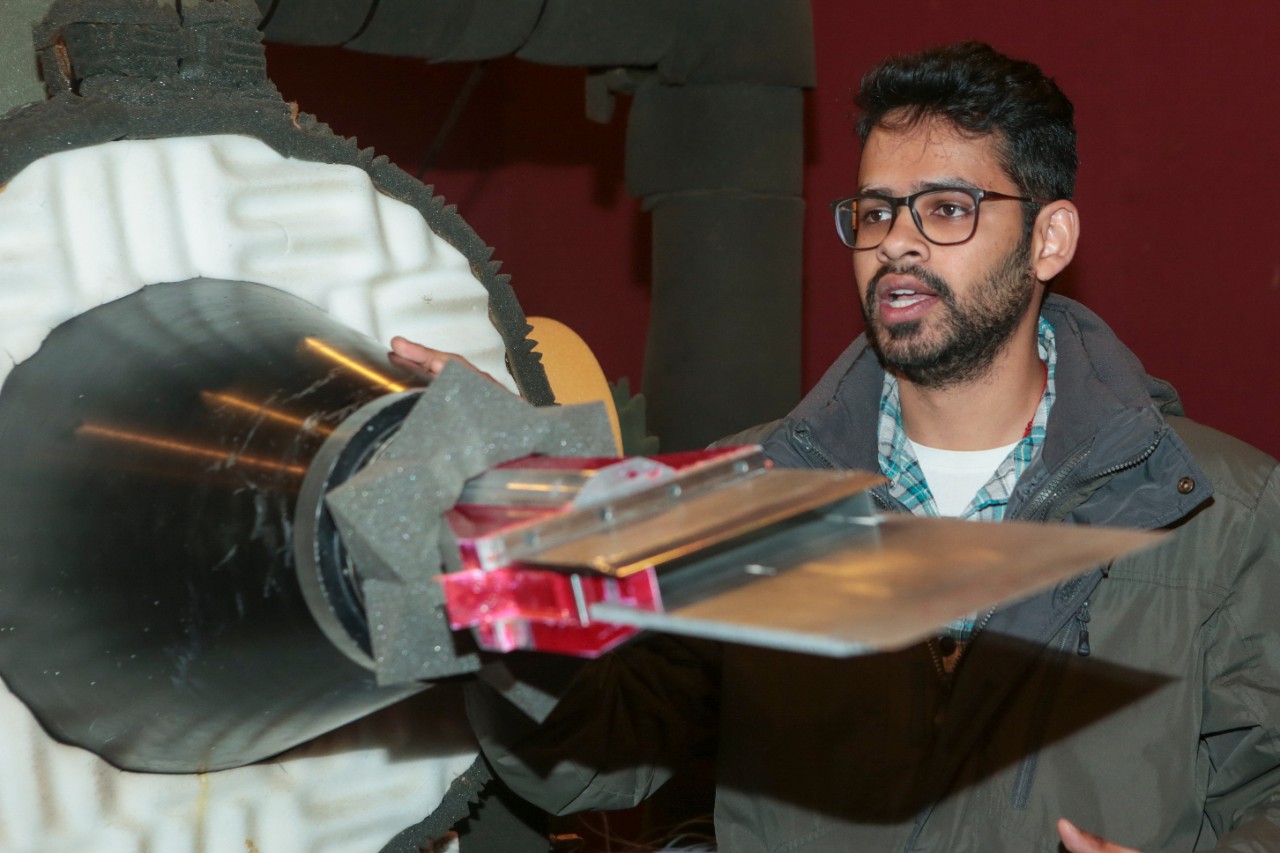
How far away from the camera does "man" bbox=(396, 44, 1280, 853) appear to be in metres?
1.26

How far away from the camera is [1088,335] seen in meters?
1.50

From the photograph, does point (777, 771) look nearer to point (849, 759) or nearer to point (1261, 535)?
point (849, 759)

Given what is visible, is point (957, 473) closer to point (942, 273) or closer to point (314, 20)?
point (942, 273)

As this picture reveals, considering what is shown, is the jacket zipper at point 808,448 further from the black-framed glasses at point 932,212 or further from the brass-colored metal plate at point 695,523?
the brass-colored metal plate at point 695,523

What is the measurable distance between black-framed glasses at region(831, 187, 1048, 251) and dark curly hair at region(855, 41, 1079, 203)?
0.06 m

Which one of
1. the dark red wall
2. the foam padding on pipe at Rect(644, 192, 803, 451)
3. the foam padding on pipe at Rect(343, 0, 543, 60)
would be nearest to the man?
the foam padding on pipe at Rect(343, 0, 543, 60)

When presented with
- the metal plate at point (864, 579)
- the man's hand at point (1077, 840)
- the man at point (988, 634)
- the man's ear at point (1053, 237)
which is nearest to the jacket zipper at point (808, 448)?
the man at point (988, 634)

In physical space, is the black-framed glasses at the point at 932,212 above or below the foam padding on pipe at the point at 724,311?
above

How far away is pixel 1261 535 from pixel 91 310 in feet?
3.46

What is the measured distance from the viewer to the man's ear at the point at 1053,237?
1592 mm

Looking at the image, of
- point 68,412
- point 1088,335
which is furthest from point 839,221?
point 68,412

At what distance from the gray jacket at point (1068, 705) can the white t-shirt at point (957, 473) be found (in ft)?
0.40

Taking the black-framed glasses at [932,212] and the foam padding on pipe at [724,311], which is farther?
the foam padding on pipe at [724,311]

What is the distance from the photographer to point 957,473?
1.52m
